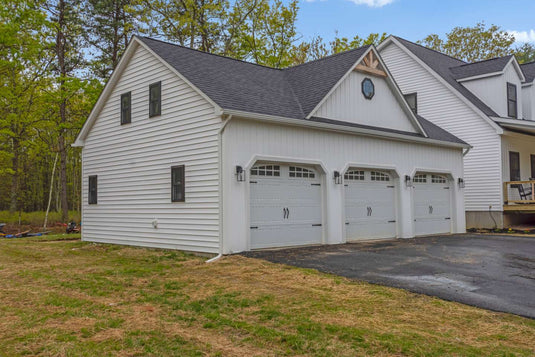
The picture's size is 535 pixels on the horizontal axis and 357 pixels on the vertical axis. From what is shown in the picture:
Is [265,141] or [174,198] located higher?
[265,141]

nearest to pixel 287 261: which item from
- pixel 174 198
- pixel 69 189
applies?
pixel 174 198

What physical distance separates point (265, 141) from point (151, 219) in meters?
4.05

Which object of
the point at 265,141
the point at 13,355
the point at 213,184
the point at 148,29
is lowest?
the point at 13,355

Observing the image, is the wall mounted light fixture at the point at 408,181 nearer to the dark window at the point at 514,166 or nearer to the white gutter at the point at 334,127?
the white gutter at the point at 334,127

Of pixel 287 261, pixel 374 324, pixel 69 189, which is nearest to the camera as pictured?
pixel 374 324

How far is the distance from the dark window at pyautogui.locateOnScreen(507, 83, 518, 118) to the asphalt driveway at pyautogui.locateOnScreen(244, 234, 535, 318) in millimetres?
9056

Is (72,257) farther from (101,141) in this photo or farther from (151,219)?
(101,141)

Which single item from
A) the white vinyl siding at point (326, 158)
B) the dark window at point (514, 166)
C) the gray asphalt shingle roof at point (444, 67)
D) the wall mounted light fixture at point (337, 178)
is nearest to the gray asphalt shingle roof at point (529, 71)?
the gray asphalt shingle roof at point (444, 67)

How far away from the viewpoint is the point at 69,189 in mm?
36312

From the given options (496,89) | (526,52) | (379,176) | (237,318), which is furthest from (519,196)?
(526,52)

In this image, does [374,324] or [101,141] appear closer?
[374,324]

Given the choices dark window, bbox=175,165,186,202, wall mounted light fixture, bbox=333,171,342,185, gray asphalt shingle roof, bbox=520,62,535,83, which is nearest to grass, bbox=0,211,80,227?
dark window, bbox=175,165,186,202

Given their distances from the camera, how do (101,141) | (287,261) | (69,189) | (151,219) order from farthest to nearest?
(69,189) < (101,141) < (151,219) < (287,261)

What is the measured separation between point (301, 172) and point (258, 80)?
3.36 meters
